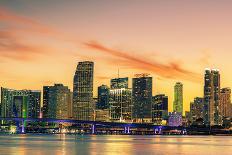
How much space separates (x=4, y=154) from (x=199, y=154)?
35808 mm

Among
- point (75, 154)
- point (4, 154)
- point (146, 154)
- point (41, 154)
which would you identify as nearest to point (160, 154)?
point (146, 154)

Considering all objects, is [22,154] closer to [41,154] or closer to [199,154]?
[41,154]

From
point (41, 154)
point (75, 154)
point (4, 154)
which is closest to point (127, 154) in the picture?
point (75, 154)

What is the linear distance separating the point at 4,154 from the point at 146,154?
25685 millimetres

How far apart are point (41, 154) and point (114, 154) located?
13.4 m

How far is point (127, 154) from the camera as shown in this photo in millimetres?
93812

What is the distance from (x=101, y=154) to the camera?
94.0 m

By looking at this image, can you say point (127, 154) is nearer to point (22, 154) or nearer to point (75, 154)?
point (75, 154)

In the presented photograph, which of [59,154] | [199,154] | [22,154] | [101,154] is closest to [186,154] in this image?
[199,154]

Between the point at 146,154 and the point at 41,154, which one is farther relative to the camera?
the point at 146,154

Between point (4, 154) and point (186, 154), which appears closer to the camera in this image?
point (4, 154)

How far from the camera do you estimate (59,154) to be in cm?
8862

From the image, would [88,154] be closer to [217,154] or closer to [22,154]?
[22,154]

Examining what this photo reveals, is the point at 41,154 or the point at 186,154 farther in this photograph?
the point at 186,154
